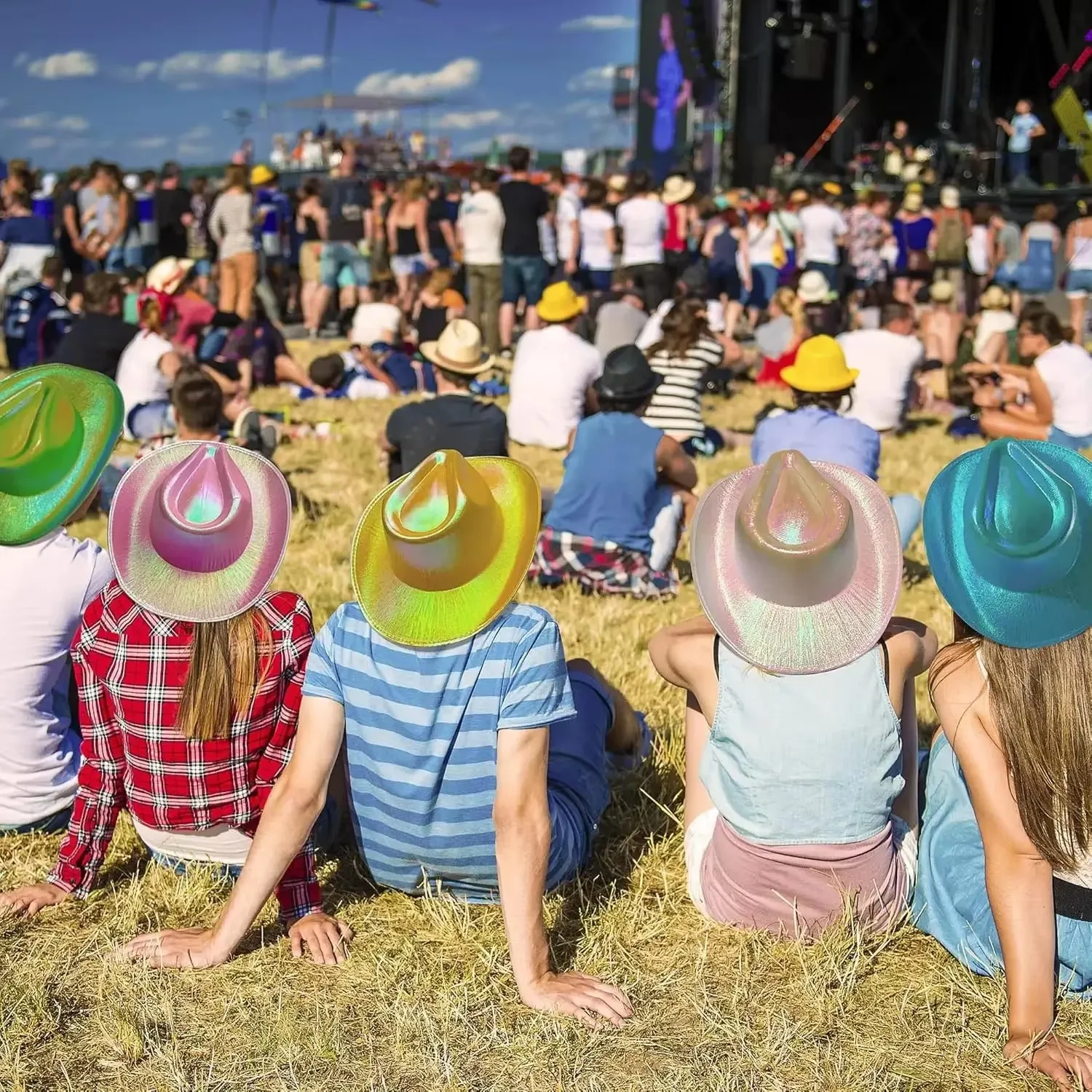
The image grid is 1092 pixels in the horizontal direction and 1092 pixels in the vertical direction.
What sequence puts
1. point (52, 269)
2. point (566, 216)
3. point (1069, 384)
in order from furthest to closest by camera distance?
1. point (566, 216)
2. point (52, 269)
3. point (1069, 384)

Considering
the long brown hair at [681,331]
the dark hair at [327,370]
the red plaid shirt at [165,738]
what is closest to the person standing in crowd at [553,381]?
the long brown hair at [681,331]

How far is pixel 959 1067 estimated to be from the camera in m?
2.41

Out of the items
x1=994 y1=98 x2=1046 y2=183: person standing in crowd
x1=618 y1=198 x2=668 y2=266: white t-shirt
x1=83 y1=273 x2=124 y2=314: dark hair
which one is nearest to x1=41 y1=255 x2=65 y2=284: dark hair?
x1=83 y1=273 x2=124 y2=314: dark hair

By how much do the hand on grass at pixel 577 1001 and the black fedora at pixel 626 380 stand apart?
3.18 meters

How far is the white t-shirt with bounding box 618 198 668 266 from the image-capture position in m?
11.5

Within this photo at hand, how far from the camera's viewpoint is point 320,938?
2.79 metres

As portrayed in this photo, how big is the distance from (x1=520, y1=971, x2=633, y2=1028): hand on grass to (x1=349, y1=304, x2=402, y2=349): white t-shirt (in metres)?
8.25

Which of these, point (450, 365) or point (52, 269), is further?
point (52, 269)

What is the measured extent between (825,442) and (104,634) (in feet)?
11.1

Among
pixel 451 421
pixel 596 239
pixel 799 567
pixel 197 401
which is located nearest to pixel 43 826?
pixel 799 567

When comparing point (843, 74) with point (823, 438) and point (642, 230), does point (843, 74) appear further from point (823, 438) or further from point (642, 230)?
point (823, 438)

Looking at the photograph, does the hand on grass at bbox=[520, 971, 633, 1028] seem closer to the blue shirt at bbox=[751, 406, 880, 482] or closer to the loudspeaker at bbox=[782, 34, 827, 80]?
the blue shirt at bbox=[751, 406, 880, 482]

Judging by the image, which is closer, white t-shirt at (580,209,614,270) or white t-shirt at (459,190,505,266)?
white t-shirt at (459,190,505,266)

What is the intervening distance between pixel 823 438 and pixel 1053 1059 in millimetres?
3378
